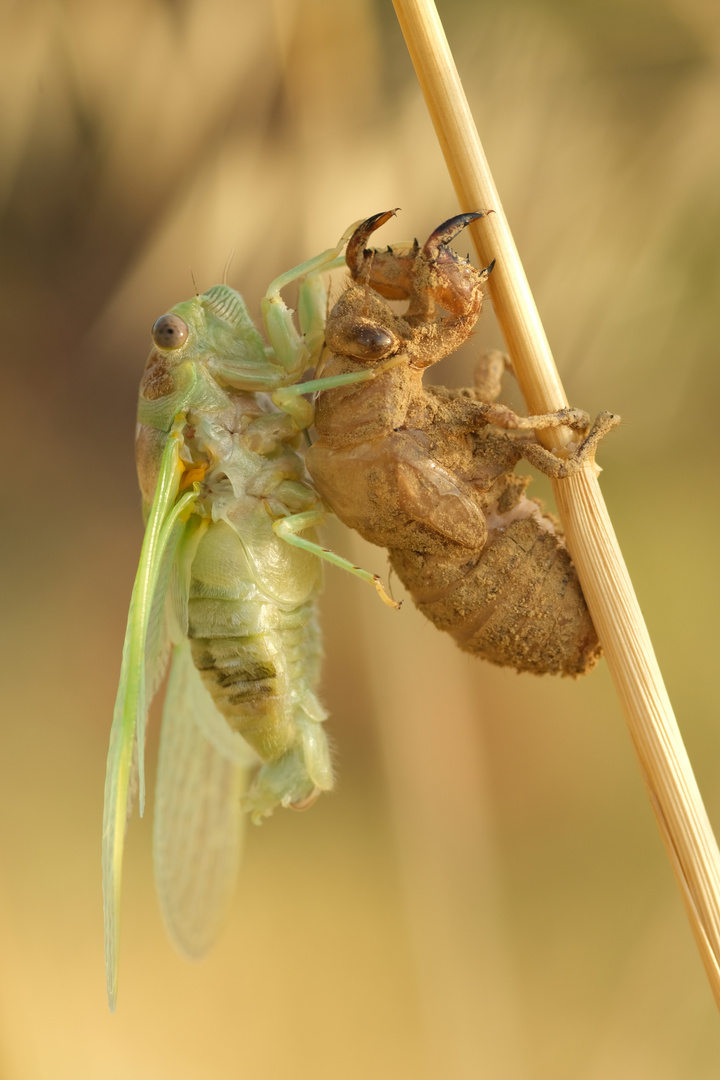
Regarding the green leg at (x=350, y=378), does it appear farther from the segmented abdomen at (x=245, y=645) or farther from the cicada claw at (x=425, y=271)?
the segmented abdomen at (x=245, y=645)

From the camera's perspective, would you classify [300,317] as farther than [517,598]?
Yes

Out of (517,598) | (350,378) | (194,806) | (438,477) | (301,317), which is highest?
(301,317)

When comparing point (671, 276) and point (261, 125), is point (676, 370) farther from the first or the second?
point (261, 125)

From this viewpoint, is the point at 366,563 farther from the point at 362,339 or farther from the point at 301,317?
the point at 362,339

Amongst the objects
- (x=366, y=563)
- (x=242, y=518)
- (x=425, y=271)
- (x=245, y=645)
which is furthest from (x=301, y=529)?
(x=366, y=563)

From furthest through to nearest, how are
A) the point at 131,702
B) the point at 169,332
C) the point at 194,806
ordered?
the point at 194,806 → the point at 169,332 → the point at 131,702

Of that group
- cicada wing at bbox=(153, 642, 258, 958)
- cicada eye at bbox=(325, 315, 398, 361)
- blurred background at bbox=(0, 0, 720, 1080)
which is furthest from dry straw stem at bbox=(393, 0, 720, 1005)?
cicada wing at bbox=(153, 642, 258, 958)

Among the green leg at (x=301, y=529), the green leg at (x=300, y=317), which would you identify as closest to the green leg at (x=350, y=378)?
the green leg at (x=300, y=317)
